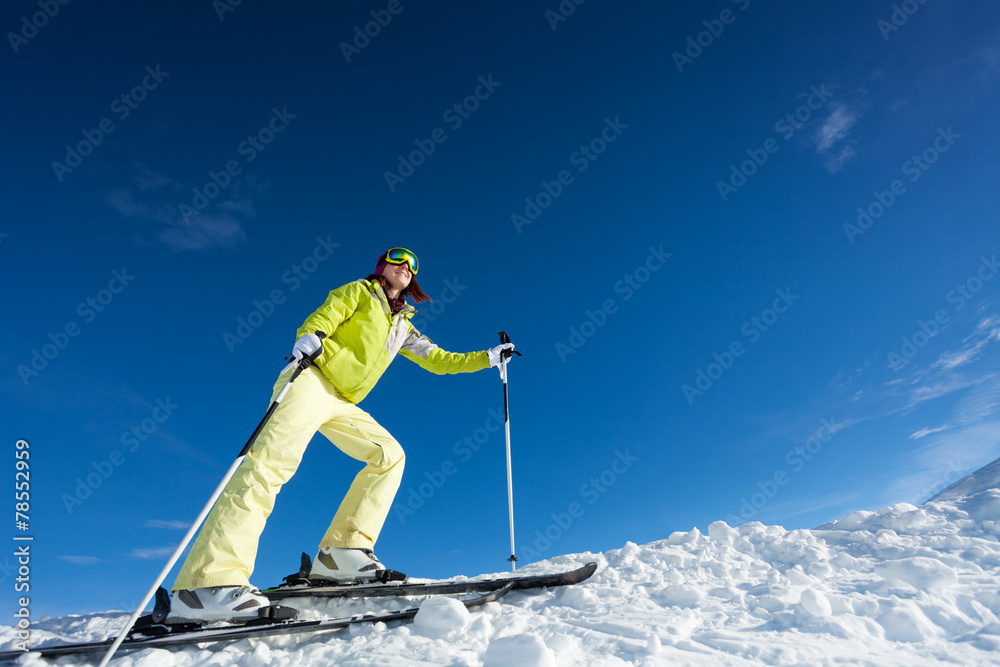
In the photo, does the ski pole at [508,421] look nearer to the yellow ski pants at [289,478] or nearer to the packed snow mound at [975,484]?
the yellow ski pants at [289,478]

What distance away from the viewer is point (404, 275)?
572 centimetres

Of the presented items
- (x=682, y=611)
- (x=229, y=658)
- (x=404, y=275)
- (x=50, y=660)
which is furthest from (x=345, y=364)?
(x=682, y=611)

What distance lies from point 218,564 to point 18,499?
251cm

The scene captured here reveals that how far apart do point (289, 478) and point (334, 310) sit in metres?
1.63

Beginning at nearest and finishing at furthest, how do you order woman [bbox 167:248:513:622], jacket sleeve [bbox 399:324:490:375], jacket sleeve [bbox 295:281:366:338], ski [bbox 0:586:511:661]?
ski [bbox 0:586:511:661] < woman [bbox 167:248:513:622] < jacket sleeve [bbox 295:281:366:338] < jacket sleeve [bbox 399:324:490:375]

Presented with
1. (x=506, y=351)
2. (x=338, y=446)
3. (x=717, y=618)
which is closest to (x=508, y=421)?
(x=506, y=351)

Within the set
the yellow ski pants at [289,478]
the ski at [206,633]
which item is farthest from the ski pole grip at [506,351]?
the ski at [206,633]

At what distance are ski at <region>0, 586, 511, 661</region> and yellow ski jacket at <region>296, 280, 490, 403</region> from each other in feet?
6.96

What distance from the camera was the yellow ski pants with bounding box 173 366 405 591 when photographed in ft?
11.8

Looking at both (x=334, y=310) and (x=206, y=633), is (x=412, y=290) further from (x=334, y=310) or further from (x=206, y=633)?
(x=206, y=633)

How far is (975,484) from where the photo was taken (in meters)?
5.99

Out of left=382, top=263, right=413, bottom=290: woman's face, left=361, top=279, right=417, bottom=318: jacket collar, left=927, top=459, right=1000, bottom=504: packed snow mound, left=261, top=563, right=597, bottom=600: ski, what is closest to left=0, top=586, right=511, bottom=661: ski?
left=261, top=563, right=597, bottom=600: ski

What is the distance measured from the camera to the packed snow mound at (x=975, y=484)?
5703 mm

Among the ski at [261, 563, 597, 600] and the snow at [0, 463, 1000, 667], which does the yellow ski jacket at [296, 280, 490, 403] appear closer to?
the ski at [261, 563, 597, 600]
